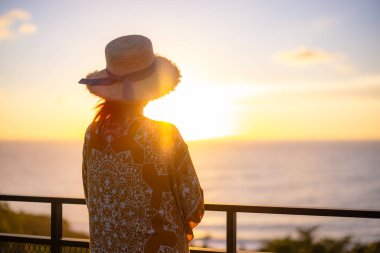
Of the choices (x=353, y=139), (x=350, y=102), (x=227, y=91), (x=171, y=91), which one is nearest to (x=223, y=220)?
(x=227, y=91)

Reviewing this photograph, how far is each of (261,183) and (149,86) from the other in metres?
52.6

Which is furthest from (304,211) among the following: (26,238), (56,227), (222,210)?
(26,238)

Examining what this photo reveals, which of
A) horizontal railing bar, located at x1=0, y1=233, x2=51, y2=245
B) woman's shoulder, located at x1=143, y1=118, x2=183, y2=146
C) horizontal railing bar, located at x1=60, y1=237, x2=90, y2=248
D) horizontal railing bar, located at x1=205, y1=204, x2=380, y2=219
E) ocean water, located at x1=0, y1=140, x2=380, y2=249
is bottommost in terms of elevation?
horizontal railing bar, located at x1=60, y1=237, x2=90, y2=248

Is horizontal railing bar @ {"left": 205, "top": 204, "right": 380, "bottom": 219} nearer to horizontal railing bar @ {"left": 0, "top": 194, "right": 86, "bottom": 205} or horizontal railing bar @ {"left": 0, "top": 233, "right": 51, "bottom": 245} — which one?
horizontal railing bar @ {"left": 0, "top": 194, "right": 86, "bottom": 205}

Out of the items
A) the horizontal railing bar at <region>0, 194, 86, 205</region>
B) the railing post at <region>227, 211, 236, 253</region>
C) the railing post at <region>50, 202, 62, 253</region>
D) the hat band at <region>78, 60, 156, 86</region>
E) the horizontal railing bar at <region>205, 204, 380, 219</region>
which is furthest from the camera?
the railing post at <region>50, 202, 62, 253</region>

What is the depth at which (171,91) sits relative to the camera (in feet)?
7.17

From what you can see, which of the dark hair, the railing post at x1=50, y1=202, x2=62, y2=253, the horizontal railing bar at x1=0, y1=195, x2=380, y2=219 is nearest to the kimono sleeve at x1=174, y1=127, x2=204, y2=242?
the dark hair

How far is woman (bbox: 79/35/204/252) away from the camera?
1.99 meters

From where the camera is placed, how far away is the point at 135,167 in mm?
2004

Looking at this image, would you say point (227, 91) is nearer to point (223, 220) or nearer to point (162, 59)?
point (223, 220)

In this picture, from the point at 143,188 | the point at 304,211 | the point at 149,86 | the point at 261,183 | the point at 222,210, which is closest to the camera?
the point at 143,188

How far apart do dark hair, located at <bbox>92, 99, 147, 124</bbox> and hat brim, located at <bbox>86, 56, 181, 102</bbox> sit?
0.09 ft

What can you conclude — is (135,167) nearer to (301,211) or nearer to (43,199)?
(301,211)

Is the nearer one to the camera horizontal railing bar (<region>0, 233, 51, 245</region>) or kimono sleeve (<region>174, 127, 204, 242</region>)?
kimono sleeve (<region>174, 127, 204, 242</region>)
